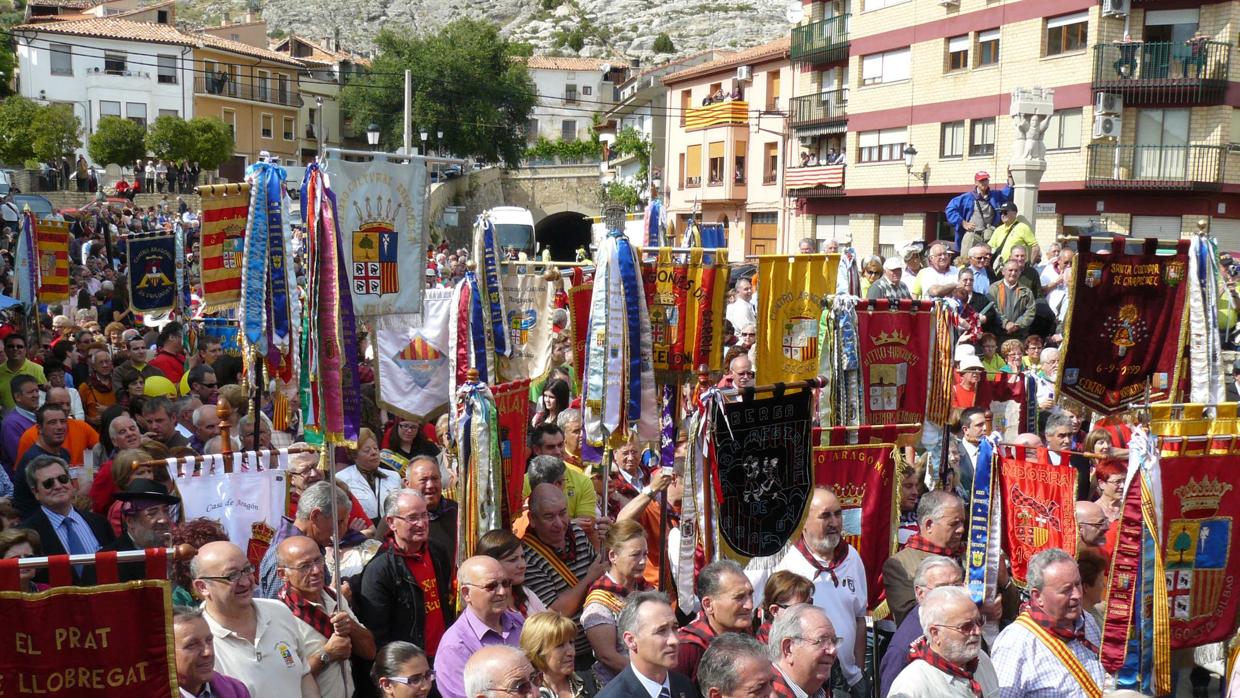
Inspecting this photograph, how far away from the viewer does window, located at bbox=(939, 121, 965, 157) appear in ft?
120

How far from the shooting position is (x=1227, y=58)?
102 feet

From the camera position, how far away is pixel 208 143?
5738 centimetres

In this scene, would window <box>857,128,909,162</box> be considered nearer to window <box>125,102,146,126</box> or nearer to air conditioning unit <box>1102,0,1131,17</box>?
air conditioning unit <box>1102,0,1131,17</box>

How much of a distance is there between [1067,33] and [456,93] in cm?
3837

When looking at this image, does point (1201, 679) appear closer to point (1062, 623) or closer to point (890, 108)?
point (1062, 623)

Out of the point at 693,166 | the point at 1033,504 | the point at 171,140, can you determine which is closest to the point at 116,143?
the point at 171,140

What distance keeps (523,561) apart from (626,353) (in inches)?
106

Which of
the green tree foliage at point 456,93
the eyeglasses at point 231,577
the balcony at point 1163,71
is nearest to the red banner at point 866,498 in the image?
the eyeglasses at point 231,577

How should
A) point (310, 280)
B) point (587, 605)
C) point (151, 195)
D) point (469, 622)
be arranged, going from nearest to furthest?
1. point (469, 622)
2. point (587, 605)
3. point (310, 280)
4. point (151, 195)

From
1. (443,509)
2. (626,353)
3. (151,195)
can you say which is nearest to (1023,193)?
(626,353)

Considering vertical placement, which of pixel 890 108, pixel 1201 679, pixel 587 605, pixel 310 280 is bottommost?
pixel 1201 679

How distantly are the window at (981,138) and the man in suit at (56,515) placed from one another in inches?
1259

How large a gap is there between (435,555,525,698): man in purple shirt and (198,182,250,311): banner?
6263 millimetres

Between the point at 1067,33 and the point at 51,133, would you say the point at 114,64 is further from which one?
the point at 1067,33
